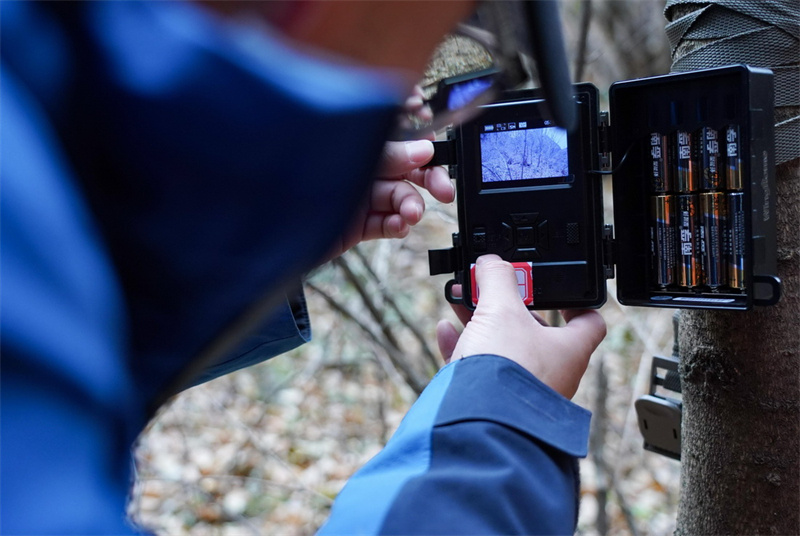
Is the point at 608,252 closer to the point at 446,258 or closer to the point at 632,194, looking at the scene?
the point at 632,194

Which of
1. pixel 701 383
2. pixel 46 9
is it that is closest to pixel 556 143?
pixel 701 383

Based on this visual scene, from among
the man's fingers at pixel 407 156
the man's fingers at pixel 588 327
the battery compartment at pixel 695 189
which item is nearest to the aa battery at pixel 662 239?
the battery compartment at pixel 695 189


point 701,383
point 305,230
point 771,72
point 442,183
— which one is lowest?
point 701,383

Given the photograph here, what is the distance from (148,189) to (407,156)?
2.64ft

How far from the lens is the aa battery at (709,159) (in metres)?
1.04

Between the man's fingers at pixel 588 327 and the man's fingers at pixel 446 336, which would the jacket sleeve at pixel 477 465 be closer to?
the man's fingers at pixel 588 327

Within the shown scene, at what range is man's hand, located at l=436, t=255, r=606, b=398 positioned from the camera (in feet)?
2.66

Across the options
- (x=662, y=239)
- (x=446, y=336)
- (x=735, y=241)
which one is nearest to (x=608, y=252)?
(x=662, y=239)

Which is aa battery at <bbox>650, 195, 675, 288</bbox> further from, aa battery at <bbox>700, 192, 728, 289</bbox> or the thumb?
the thumb

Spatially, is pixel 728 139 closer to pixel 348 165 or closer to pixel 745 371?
pixel 745 371

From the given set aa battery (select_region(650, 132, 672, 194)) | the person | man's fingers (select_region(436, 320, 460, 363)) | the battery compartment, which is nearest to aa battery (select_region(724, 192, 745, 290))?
the battery compartment

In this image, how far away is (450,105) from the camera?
74cm

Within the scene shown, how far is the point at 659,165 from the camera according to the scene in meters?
1.11

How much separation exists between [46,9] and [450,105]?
447 mm
